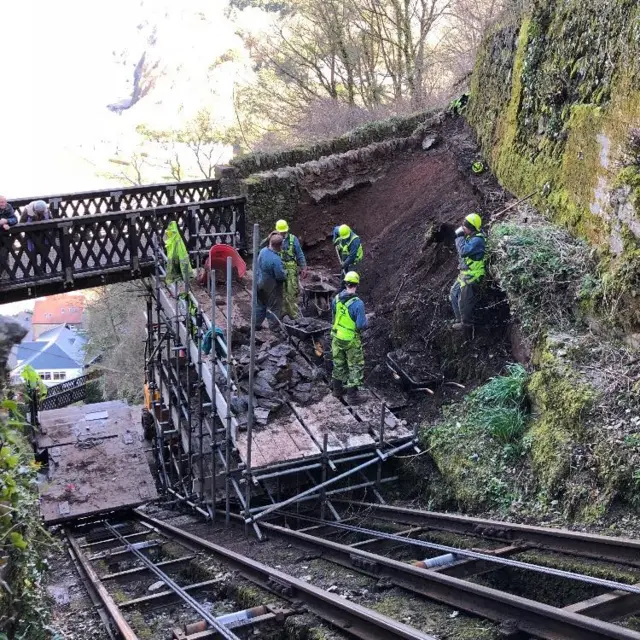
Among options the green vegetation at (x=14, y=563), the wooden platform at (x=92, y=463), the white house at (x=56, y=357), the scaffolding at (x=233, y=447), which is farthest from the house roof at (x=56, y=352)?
the green vegetation at (x=14, y=563)

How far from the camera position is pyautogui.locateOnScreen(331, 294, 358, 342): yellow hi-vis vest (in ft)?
32.5

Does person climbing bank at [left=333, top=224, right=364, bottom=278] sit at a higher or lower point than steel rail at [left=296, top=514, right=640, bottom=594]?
higher

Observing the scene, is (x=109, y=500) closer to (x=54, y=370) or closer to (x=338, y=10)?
(x=338, y=10)

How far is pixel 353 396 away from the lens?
10.6 m

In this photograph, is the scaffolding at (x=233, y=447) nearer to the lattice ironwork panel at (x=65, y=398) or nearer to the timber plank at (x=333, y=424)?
the timber plank at (x=333, y=424)

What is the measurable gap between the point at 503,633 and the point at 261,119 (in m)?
29.8

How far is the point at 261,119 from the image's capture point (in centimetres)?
3203

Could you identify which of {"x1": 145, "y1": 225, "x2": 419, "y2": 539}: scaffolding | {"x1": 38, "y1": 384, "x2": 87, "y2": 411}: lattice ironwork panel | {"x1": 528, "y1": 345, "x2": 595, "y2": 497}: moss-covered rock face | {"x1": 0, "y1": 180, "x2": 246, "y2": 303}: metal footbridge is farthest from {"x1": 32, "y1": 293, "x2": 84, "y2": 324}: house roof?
{"x1": 528, "y1": 345, "x2": 595, "y2": 497}: moss-covered rock face

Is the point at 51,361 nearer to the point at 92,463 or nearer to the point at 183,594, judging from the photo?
the point at 92,463

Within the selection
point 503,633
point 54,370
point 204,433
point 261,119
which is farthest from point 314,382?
point 54,370

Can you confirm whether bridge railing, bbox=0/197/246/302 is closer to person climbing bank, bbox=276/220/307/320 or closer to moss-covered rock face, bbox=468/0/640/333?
person climbing bank, bbox=276/220/307/320

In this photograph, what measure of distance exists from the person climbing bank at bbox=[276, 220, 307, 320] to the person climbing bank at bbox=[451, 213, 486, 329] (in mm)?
2893

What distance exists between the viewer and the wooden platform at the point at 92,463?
1247cm

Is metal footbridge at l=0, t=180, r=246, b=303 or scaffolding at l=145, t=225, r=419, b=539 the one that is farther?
metal footbridge at l=0, t=180, r=246, b=303
